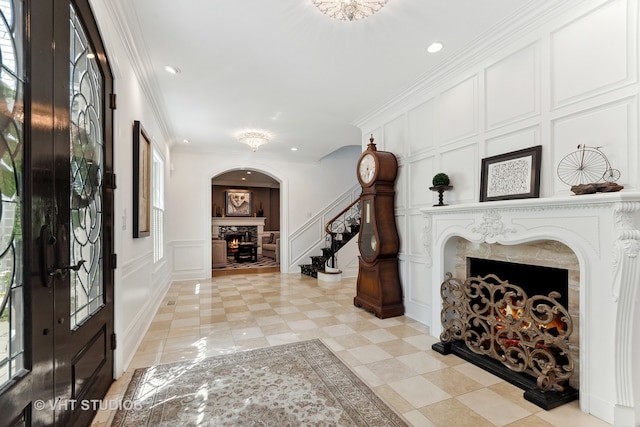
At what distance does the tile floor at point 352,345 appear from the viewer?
6.41 feet

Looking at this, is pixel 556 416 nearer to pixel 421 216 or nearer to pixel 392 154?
pixel 421 216

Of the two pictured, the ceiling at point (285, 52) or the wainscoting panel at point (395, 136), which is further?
the wainscoting panel at point (395, 136)

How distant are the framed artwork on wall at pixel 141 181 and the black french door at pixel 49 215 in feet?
3.04

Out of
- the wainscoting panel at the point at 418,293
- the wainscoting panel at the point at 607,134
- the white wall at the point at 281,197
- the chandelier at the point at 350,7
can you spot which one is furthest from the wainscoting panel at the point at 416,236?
the white wall at the point at 281,197

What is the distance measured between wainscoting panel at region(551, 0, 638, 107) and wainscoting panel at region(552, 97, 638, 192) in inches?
6.0

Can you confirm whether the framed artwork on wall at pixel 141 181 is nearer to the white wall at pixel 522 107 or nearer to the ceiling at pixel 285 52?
the ceiling at pixel 285 52

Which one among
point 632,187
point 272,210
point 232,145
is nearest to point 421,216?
point 632,187

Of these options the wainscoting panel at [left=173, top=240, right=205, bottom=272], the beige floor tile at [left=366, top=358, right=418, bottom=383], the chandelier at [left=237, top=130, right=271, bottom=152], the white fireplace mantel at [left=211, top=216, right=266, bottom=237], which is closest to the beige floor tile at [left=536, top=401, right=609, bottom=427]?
the beige floor tile at [left=366, top=358, right=418, bottom=383]

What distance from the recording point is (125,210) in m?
2.67

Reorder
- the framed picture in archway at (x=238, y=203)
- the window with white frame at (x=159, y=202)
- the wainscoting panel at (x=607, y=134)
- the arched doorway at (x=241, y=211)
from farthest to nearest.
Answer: the framed picture in archway at (x=238, y=203) < the arched doorway at (x=241, y=211) < the window with white frame at (x=159, y=202) < the wainscoting panel at (x=607, y=134)

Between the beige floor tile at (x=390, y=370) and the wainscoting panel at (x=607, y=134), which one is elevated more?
the wainscoting panel at (x=607, y=134)

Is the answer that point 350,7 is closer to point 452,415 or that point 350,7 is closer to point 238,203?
point 452,415

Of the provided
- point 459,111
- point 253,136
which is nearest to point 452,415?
point 459,111

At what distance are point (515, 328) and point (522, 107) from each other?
185 centimetres
